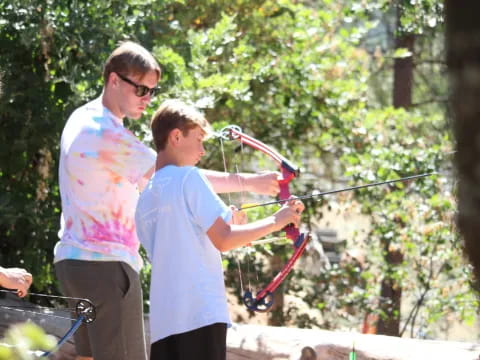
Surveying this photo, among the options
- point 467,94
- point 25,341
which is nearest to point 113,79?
point 25,341

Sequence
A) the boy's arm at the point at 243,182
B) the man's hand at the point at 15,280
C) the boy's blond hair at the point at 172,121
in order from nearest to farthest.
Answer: the man's hand at the point at 15,280 < the boy's blond hair at the point at 172,121 < the boy's arm at the point at 243,182

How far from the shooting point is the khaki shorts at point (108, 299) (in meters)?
3.12

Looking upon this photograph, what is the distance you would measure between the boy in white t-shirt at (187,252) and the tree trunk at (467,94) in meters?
1.77

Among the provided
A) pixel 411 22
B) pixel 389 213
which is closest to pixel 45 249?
pixel 389 213

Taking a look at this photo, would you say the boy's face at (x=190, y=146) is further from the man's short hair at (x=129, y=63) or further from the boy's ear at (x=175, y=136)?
the man's short hair at (x=129, y=63)

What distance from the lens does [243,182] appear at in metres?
3.29

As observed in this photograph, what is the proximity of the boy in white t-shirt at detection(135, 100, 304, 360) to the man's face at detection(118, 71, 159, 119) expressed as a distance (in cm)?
35

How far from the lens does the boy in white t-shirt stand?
9.36 feet

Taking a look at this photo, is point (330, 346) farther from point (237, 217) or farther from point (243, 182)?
point (243, 182)

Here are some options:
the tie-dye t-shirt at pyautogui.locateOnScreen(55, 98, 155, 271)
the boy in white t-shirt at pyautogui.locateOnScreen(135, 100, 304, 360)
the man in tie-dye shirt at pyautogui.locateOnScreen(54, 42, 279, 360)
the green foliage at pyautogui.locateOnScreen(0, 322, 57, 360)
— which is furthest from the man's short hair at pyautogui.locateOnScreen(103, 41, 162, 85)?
the green foliage at pyautogui.locateOnScreen(0, 322, 57, 360)

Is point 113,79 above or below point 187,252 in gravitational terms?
above

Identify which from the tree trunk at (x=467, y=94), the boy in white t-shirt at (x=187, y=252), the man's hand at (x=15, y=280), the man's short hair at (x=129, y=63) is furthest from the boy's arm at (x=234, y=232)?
the tree trunk at (x=467, y=94)

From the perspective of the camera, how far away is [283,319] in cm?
759

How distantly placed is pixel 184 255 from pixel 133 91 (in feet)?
2.40
